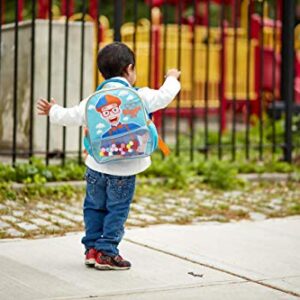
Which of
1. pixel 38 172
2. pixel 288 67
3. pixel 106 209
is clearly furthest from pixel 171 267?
pixel 288 67

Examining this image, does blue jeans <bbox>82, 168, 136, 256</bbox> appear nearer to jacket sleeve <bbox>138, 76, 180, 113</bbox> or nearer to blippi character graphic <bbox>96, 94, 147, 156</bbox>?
blippi character graphic <bbox>96, 94, 147, 156</bbox>

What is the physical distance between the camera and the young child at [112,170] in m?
5.27

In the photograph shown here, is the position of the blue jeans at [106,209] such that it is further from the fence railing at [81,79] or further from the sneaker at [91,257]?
the fence railing at [81,79]

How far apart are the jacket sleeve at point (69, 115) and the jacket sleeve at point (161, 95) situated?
34cm

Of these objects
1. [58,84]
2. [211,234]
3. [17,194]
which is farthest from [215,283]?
[58,84]

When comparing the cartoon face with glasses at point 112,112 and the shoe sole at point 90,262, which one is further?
the shoe sole at point 90,262

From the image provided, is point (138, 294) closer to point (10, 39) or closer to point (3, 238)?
point (3, 238)

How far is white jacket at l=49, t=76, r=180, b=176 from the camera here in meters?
5.26

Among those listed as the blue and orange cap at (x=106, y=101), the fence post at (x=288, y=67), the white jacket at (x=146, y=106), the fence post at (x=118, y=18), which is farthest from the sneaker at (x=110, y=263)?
the fence post at (x=288, y=67)

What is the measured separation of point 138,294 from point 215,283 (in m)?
0.50

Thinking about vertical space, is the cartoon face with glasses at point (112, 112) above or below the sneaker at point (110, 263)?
above

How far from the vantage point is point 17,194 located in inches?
298

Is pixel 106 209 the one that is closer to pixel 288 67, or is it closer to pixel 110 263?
pixel 110 263

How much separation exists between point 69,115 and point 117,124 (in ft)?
0.94
